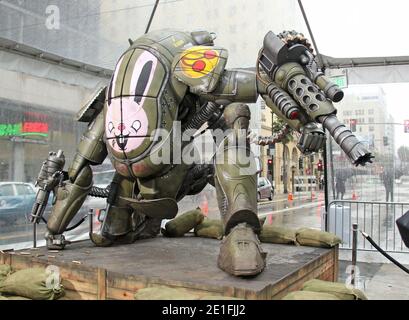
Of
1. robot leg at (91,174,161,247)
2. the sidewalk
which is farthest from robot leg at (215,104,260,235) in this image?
the sidewalk

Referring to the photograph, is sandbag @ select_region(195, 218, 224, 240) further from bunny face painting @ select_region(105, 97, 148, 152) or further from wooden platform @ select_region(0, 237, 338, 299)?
bunny face painting @ select_region(105, 97, 148, 152)

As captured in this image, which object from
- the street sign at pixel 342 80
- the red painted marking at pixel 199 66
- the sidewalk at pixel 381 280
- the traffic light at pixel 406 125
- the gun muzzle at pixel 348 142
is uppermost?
the street sign at pixel 342 80

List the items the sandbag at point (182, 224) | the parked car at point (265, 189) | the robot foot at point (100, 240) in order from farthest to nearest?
the parked car at point (265, 189), the sandbag at point (182, 224), the robot foot at point (100, 240)

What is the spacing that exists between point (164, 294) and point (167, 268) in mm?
605

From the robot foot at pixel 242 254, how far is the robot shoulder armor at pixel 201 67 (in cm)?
94

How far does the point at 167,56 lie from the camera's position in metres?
3.02

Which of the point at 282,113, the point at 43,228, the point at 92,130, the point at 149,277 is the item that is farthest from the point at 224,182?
the point at 43,228

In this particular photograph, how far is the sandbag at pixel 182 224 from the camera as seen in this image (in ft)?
13.7

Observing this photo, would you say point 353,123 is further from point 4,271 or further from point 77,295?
point 4,271

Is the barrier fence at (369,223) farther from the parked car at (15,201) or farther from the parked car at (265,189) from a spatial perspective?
→ the parked car at (265,189)

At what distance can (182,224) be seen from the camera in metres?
4.25

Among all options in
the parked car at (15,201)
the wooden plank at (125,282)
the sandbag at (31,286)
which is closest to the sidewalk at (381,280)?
the wooden plank at (125,282)

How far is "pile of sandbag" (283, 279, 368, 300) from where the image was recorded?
2.13m

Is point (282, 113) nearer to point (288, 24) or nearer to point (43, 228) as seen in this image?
point (288, 24)
